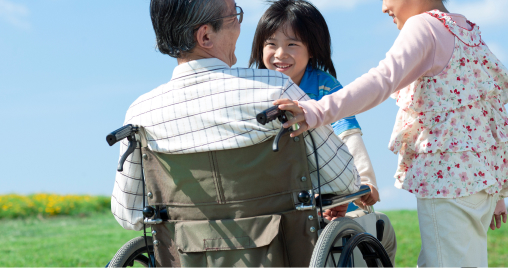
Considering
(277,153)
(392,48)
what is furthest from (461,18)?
(277,153)

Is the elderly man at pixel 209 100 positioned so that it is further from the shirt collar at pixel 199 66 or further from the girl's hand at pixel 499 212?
the girl's hand at pixel 499 212

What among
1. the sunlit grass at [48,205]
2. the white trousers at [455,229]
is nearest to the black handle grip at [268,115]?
the white trousers at [455,229]

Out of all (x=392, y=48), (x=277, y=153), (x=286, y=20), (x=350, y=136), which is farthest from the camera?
(x=286, y=20)

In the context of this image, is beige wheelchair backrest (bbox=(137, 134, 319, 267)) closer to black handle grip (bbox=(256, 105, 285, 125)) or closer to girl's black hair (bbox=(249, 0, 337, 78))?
black handle grip (bbox=(256, 105, 285, 125))

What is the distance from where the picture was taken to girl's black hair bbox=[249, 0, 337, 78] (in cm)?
259

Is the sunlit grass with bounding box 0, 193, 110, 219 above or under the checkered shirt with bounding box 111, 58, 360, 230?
under

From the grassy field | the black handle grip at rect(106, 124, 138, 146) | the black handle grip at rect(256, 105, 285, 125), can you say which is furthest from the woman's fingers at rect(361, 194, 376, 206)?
the grassy field

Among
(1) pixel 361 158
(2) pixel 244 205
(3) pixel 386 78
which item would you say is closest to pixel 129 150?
(2) pixel 244 205

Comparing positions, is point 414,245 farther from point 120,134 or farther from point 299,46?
point 120,134

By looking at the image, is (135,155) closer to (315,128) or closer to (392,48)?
(315,128)

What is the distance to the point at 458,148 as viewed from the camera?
1.88m

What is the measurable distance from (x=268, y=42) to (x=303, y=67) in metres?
0.23

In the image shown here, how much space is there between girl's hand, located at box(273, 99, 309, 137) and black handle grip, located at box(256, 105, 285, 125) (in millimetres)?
24

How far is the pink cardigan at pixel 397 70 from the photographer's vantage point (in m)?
1.59
